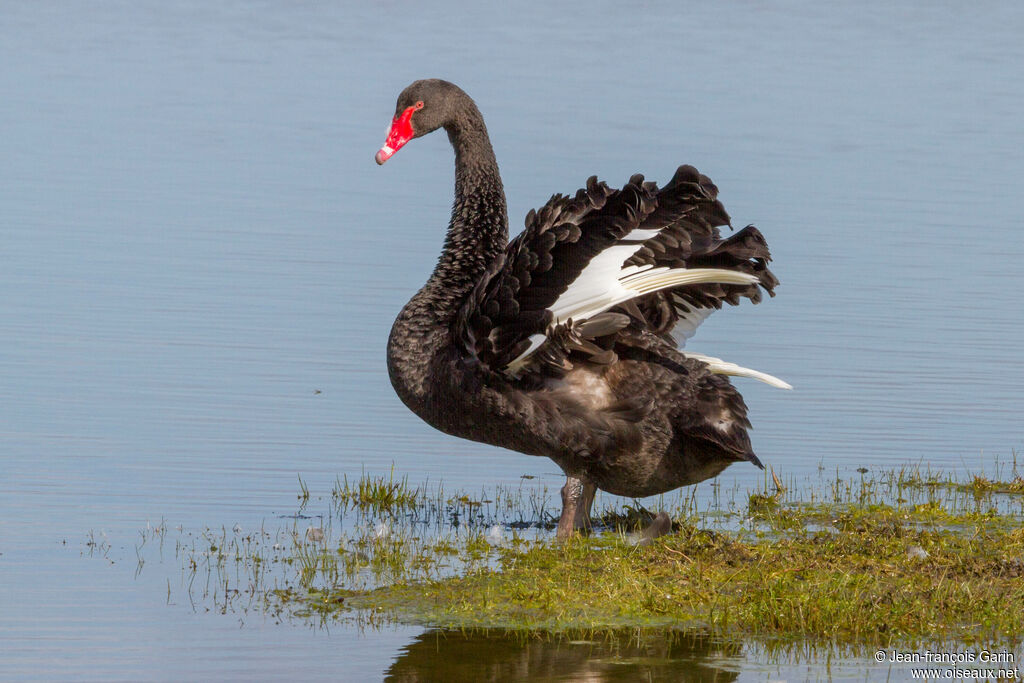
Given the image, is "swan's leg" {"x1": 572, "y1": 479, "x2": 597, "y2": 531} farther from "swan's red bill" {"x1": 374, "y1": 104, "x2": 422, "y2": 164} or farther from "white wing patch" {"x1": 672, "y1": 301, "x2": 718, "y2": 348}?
"swan's red bill" {"x1": 374, "y1": 104, "x2": 422, "y2": 164}

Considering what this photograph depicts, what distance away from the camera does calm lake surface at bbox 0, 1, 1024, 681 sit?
25.1 ft

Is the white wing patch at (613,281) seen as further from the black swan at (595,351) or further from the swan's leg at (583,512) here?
the swan's leg at (583,512)

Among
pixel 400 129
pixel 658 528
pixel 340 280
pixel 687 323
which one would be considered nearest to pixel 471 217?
pixel 400 129

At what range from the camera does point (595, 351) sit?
797 centimetres

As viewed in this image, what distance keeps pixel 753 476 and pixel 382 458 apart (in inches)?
87.7

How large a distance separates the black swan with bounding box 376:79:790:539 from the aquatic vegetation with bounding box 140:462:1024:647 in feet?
1.45

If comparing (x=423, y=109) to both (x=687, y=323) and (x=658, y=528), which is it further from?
(x=658, y=528)

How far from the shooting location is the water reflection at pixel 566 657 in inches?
256

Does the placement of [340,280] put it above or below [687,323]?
above

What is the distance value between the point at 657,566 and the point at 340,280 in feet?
23.7

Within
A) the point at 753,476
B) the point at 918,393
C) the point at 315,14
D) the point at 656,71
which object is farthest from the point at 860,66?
the point at 753,476

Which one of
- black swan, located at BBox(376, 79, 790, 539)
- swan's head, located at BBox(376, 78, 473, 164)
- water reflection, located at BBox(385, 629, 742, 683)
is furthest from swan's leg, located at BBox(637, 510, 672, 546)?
swan's head, located at BBox(376, 78, 473, 164)

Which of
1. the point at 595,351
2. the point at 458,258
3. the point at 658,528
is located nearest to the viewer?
the point at 595,351

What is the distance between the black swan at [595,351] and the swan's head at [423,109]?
1.40 m
